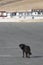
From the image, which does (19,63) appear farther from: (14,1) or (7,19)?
(14,1)

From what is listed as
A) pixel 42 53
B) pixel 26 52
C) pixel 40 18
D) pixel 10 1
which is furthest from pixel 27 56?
pixel 10 1

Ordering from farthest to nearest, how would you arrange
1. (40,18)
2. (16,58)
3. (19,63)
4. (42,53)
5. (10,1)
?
(10,1) < (40,18) < (42,53) < (16,58) < (19,63)

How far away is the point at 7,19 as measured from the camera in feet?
174

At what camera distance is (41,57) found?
13.0 metres

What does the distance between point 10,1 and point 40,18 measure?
40.6 meters

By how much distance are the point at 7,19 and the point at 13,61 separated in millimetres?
40906

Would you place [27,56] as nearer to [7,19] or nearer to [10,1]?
[7,19]

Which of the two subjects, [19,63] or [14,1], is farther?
[14,1]

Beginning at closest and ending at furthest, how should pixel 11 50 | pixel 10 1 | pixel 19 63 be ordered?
pixel 19 63
pixel 11 50
pixel 10 1

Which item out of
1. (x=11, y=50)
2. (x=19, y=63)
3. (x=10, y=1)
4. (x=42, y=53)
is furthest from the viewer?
(x=10, y=1)

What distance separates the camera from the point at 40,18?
52250 millimetres

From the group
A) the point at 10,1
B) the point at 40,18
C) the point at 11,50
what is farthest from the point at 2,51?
the point at 10,1

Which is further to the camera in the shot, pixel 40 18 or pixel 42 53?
pixel 40 18

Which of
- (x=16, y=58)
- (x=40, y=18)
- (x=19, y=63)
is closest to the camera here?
(x=19, y=63)
